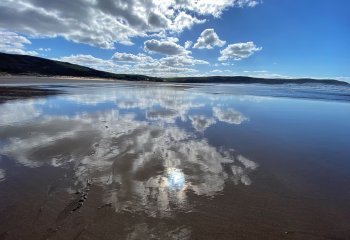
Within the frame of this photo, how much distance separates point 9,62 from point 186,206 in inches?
4381

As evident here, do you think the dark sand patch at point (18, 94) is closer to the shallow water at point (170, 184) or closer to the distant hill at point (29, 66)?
the shallow water at point (170, 184)

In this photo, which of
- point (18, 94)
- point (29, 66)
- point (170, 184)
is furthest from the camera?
point (29, 66)

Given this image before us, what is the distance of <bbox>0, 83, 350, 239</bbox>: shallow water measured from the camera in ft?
12.4

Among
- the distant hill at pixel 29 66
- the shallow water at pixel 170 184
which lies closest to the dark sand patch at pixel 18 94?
the shallow water at pixel 170 184

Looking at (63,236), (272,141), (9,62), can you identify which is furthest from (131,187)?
(9,62)

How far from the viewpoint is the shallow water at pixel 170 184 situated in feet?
12.4

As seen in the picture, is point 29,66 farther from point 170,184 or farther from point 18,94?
point 170,184

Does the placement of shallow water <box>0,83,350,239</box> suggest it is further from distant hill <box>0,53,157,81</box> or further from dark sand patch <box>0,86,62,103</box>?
distant hill <box>0,53,157,81</box>

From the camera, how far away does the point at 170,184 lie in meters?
5.21

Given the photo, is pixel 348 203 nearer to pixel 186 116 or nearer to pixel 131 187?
pixel 131 187

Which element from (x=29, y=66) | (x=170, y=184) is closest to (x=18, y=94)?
(x=170, y=184)

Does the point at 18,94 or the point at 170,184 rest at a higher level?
the point at 170,184

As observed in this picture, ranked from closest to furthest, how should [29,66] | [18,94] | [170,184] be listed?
1. [170,184]
2. [18,94]
3. [29,66]

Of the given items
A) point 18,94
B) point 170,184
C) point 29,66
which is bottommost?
point 29,66
